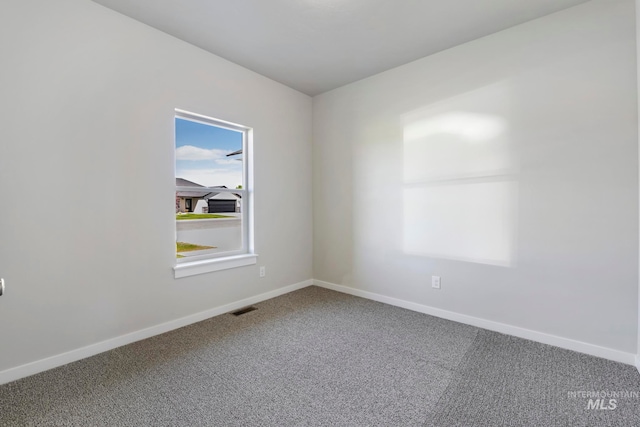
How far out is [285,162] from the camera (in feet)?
12.0

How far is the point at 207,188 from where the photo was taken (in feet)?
9.95

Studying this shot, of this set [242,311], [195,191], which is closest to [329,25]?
[195,191]

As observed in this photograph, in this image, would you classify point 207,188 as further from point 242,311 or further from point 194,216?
point 242,311

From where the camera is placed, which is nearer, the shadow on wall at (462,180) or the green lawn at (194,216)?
the shadow on wall at (462,180)

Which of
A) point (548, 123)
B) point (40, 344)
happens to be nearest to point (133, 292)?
point (40, 344)

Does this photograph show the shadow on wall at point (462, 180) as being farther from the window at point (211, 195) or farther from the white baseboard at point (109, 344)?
the white baseboard at point (109, 344)

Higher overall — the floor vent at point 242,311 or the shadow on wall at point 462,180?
the shadow on wall at point 462,180

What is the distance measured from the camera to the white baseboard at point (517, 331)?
2.08 m

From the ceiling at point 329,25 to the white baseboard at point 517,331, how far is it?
252 cm

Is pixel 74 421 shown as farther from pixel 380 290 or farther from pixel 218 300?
pixel 380 290

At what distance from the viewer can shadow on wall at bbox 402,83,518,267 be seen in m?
2.52

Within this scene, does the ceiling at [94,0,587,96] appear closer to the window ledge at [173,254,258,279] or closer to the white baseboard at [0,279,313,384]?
the window ledge at [173,254,258,279]

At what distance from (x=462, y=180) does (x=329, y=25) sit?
1791 millimetres

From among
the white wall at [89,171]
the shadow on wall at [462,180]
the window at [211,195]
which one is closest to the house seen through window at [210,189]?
the window at [211,195]
